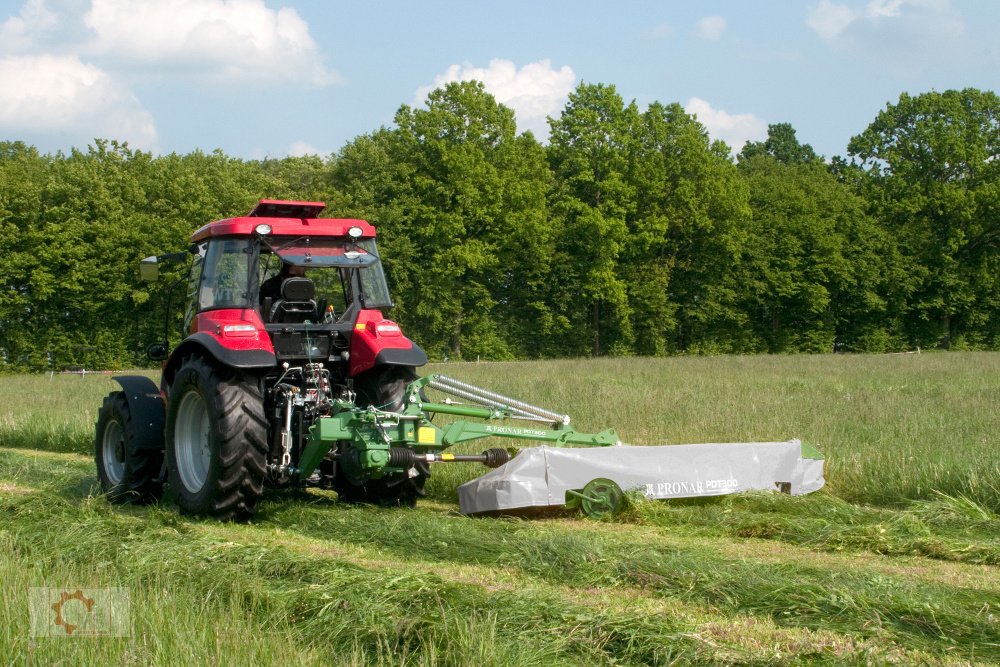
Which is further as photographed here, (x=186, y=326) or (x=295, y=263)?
(x=186, y=326)

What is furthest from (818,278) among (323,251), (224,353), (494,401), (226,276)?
(224,353)

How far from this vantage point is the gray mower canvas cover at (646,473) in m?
7.76

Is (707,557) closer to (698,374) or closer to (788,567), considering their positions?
(788,567)

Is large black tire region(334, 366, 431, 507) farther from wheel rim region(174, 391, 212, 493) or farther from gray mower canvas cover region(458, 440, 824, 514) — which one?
wheel rim region(174, 391, 212, 493)

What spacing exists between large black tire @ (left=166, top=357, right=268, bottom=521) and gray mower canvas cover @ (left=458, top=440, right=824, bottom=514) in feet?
5.12

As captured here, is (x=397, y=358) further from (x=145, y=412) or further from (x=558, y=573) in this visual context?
(x=558, y=573)

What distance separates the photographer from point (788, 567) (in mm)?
5730

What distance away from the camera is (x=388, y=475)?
855cm

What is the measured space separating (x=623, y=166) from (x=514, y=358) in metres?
9.35

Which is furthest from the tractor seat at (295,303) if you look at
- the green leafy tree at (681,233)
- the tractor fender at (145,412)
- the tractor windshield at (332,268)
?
the green leafy tree at (681,233)

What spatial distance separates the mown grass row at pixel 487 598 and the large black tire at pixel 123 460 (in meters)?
1.71

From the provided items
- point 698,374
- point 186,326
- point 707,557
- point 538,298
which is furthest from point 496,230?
point 707,557

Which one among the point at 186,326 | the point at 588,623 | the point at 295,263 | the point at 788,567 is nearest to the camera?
the point at 588,623

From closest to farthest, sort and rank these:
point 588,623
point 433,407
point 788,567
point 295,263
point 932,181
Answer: point 588,623, point 788,567, point 433,407, point 295,263, point 932,181
